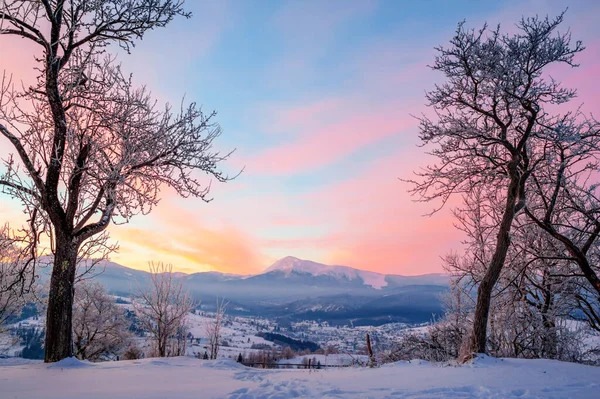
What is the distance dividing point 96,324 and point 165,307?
13049 mm

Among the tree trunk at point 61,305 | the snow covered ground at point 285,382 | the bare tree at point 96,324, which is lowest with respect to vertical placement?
the bare tree at point 96,324

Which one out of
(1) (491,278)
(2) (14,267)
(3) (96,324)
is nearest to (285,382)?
(1) (491,278)

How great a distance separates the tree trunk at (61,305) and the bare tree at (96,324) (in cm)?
2879

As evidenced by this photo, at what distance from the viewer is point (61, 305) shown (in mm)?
9383

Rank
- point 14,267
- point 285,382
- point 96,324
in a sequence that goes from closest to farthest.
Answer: point 285,382
point 14,267
point 96,324

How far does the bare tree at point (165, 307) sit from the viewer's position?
A: 27.4 metres

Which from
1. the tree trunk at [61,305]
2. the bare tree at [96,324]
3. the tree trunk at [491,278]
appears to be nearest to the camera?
the tree trunk at [61,305]

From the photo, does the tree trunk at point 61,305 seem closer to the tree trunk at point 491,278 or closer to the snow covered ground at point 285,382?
the snow covered ground at point 285,382

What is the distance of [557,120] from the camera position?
11.7 metres

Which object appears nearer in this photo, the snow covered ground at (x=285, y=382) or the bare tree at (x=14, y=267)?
the snow covered ground at (x=285, y=382)

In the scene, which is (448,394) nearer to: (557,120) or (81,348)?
(557,120)

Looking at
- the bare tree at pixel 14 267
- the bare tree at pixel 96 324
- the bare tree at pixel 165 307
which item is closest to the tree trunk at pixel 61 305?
the bare tree at pixel 14 267

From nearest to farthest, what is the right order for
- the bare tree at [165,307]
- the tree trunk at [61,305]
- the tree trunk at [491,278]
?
the tree trunk at [61,305]
the tree trunk at [491,278]
the bare tree at [165,307]

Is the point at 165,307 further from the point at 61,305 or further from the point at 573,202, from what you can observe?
the point at 573,202
